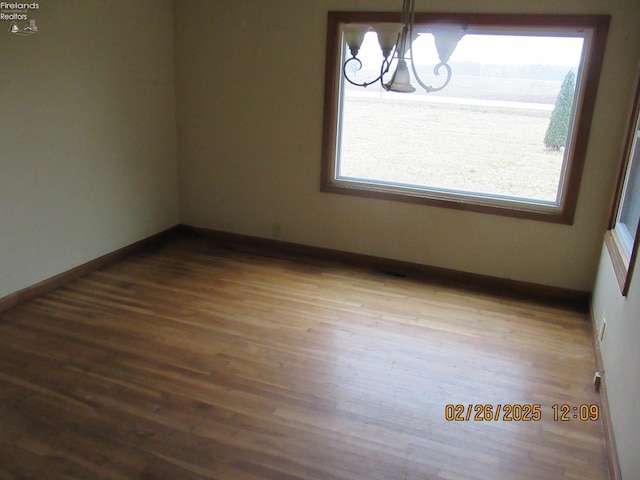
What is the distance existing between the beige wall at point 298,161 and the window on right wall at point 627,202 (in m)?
0.19

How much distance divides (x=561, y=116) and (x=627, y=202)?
84cm

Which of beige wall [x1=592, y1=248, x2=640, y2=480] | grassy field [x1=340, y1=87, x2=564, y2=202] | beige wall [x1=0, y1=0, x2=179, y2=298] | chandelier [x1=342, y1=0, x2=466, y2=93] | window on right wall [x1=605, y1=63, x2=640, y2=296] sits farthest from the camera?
grassy field [x1=340, y1=87, x2=564, y2=202]

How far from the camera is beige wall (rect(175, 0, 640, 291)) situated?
3703 mm

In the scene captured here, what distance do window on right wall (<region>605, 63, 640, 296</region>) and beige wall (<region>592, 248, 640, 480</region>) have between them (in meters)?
0.16

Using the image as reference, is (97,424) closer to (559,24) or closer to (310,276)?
(310,276)

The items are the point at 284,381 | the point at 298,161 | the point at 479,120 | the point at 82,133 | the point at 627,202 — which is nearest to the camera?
the point at 284,381

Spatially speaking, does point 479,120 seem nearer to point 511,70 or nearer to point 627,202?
point 511,70

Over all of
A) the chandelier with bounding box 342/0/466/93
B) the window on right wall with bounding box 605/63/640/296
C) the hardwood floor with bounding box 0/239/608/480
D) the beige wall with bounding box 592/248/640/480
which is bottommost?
the hardwood floor with bounding box 0/239/608/480

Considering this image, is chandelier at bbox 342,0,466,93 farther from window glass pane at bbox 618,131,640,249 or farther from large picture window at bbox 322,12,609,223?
window glass pane at bbox 618,131,640,249

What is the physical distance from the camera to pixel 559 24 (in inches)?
135

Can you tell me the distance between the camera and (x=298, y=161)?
173 inches

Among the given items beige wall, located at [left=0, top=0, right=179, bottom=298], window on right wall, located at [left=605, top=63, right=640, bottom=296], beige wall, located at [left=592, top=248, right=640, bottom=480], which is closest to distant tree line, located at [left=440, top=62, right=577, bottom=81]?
window on right wall, located at [left=605, top=63, right=640, bottom=296]

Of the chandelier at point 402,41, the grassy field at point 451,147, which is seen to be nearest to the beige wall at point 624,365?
the grassy field at point 451,147

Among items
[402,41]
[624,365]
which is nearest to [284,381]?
[624,365]
